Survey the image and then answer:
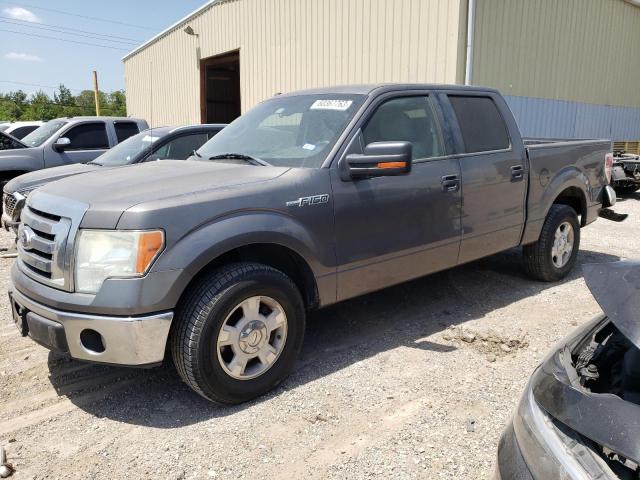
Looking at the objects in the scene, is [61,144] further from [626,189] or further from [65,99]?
[65,99]

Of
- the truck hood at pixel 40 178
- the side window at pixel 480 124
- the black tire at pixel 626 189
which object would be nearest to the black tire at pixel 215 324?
the side window at pixel 480 124

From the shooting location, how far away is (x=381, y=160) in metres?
3.41

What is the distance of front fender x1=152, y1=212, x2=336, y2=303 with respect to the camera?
113 inches

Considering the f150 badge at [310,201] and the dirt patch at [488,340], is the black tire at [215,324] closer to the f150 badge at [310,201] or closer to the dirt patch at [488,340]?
the f150 badge at [310,201]

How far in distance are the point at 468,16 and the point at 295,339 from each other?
8.45m

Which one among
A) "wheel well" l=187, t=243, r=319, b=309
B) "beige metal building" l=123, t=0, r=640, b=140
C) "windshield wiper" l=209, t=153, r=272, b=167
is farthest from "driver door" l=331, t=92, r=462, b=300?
"beige metal building" l=123, t=0, r=640, b=140

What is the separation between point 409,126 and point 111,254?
7.96ft

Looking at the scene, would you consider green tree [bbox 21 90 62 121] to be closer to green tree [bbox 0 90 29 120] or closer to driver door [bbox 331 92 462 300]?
green tree [bbox 0 90 29 120]

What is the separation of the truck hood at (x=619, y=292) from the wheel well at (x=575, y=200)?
4.07m

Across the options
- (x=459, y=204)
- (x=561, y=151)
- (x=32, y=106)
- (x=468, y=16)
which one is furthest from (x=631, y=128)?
(x=32, y=106)

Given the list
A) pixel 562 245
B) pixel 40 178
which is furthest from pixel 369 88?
pixel 40 178

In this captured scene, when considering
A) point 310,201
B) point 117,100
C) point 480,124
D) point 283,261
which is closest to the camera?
point 310,201

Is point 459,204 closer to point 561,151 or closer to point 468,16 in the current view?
point 561,151

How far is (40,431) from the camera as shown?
9.79 feet
